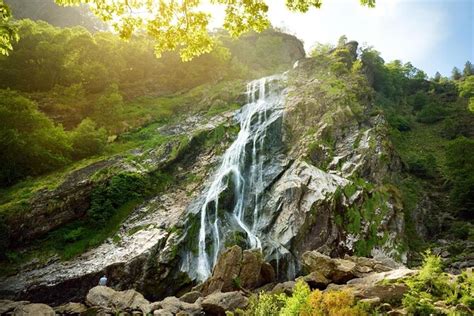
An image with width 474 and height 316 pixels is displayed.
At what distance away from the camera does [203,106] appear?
36.3 m

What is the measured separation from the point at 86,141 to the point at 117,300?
16.1 meters

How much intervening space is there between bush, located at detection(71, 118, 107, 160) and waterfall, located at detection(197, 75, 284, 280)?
9165 millimetres

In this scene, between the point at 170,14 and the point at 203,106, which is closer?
the point at 170,14

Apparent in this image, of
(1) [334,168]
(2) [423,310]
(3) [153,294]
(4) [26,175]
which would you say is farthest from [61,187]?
(2) [423,310]

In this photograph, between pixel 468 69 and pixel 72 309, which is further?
pixel 468 69

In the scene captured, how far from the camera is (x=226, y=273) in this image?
14906 mm

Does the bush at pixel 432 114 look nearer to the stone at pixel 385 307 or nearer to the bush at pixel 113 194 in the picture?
the bush at pixel 113 194

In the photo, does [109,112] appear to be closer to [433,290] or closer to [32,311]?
[32,311]

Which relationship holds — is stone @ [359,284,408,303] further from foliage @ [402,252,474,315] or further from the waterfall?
the waterfall

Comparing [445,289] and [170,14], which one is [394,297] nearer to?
[445,289]

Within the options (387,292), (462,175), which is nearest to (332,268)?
(387,292)

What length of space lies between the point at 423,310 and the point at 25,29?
41.4 metres

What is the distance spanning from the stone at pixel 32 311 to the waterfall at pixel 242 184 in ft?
26.3

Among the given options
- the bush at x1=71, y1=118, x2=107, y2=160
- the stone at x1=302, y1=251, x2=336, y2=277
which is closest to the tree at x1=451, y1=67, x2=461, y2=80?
the bush at x1=71, y1=118, x2=107, y2=160
